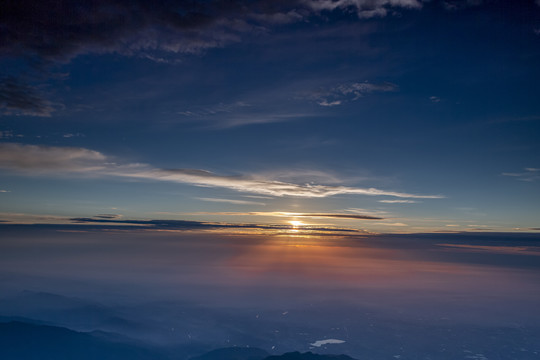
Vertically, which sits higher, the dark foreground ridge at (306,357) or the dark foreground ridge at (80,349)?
the dark foreground ridge at (306,357)

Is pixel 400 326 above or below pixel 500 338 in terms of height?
below

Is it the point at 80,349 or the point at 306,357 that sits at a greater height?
the point at 306,357

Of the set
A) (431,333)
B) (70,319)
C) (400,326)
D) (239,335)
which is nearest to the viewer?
(239,335)

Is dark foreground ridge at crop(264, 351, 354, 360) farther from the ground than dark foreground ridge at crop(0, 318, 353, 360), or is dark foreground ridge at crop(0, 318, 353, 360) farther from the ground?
dark foreground ridge at crop(264, 351, 354, 360)

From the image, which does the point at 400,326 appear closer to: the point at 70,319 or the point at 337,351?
the point at 337,351

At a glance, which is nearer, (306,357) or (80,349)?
(306,357)

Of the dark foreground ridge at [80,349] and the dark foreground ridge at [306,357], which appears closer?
the dark foreground ridge at [306,357]

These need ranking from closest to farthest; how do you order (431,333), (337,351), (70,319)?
(337,351) < (70,319) < (431,333)

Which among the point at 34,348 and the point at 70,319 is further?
the point at 70,319

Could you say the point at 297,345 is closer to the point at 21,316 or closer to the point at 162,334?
the point at 162,334

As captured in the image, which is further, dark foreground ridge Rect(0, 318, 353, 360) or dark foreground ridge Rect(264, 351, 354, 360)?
dark foreground ridge Rect(0, 318, 353, 360)

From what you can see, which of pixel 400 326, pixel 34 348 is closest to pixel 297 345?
pixel 400 326
